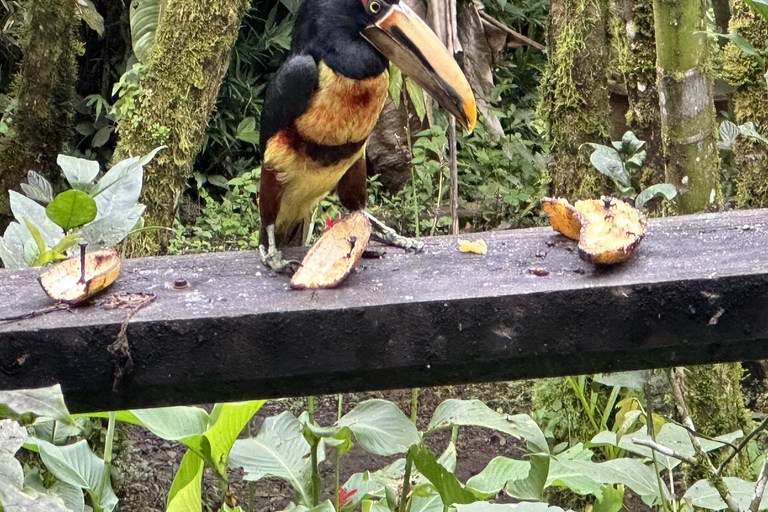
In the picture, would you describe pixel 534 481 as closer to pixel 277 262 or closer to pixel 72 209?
pixel 277 262

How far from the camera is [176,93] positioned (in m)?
3.17

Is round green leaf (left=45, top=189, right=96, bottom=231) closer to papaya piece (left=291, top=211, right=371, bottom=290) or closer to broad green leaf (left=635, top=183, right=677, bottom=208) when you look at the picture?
papaya piece (left=291, top=211, right=371, bottom=290)

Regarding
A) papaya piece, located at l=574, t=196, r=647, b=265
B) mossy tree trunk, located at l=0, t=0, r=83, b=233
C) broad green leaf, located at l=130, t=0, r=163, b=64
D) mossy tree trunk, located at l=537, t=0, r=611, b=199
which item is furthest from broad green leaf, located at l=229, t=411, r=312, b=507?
mossy tree trunk, located at l=0, t=0, r=83, b=233

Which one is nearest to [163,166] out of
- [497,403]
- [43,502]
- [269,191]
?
[269,191]

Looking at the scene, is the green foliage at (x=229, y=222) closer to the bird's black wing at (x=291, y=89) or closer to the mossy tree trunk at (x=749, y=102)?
the mossy tree trunk at (x=749, y=102)

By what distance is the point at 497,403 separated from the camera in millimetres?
4059

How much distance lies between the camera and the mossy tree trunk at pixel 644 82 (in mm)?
2865

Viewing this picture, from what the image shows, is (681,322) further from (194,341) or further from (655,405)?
(655,405)

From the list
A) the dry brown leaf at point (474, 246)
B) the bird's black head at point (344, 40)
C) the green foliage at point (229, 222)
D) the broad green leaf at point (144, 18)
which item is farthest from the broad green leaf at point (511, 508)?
the green foliage at point (229, 222)

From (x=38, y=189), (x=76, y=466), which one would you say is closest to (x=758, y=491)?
(x=76, y=466)

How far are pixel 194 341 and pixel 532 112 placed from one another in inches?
198

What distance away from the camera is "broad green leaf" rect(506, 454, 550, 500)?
5.66 feet

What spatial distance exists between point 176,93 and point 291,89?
137cm

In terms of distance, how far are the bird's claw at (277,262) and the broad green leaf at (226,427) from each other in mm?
298
